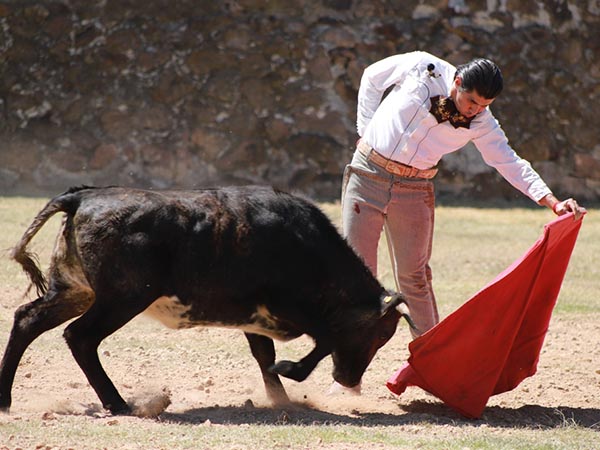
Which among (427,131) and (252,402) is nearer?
(427,131)

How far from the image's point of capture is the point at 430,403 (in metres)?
7.15

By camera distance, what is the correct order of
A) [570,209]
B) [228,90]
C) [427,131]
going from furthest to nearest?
[228,90] < [427,131] < [570,209]

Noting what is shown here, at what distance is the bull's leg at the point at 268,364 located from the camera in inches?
279

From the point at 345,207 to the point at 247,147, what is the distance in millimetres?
9798

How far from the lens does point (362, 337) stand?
6820 millimetres

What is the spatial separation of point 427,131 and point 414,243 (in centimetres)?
75

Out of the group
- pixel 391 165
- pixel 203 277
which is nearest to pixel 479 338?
pixel 391 165

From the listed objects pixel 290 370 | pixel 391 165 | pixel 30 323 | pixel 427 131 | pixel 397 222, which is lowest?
pixel 290 370

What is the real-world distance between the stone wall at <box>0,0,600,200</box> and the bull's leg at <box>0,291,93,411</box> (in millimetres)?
9941

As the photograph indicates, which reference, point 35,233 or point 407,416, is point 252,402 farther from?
point 35,233

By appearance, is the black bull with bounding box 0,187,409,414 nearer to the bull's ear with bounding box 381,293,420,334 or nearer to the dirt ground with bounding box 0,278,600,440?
the bull's ear with bounding box 381,293,420,334

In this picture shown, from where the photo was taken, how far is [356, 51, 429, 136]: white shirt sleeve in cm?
707

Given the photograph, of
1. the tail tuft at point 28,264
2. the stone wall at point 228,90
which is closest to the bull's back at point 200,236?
the tail tuft at point 28,264

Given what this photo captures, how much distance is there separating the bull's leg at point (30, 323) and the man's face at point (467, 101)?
2468mm
